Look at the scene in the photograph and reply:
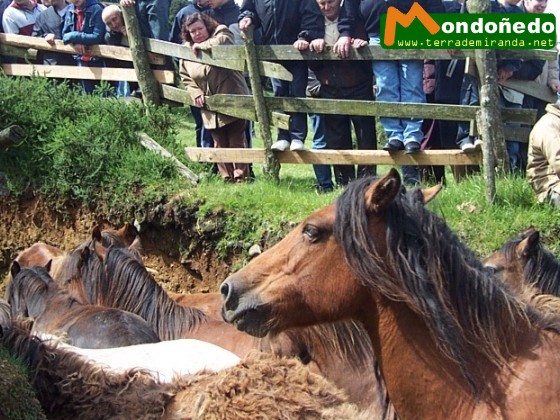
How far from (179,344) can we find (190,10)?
6.96 meters

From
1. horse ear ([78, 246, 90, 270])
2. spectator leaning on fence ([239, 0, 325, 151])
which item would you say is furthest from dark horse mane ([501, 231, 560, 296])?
spectator leaning on fence ([239, 0, 325, 151])

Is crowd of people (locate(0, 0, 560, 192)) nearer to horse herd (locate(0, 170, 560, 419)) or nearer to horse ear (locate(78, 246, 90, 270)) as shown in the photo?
horse ear (locate(78, 246, 90, 270))

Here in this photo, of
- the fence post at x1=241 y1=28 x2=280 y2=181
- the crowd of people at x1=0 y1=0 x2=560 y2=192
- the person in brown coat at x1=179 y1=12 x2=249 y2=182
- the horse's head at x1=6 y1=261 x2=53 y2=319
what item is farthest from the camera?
the person in brown coat at x1=179 y1=12 x2=249 y2=182

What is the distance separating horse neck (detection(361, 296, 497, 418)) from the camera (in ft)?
13.5

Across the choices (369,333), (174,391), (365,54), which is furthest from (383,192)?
(365,54)

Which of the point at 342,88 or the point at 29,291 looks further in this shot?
the point at 342,88

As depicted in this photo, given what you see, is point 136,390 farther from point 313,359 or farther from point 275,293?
point 313,359

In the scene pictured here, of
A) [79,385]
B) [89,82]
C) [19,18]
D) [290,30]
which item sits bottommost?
[79,385]

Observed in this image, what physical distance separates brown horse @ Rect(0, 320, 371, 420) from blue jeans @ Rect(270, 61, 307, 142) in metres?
6.38

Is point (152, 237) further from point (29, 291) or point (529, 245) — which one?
point (529, 245)

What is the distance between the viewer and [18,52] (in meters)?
13.0

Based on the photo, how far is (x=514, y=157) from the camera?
9.36 metres

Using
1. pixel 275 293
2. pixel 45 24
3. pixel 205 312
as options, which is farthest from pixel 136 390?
pixel 45 24

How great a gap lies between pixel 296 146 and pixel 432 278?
6208mm
